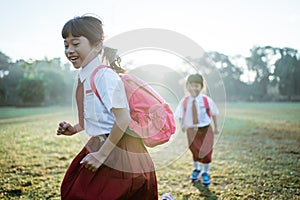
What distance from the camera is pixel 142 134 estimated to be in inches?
66.3

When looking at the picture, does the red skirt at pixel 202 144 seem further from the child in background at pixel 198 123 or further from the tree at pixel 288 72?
the tree at pixel 288 72

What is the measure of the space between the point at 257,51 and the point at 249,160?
151ft

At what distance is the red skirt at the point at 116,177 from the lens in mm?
1611

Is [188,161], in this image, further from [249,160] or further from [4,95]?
[4,95]

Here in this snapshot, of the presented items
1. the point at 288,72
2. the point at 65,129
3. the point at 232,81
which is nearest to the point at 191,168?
the point at 65,129

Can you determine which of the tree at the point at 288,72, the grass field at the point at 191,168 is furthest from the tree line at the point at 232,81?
the grass field at the point at 191,168

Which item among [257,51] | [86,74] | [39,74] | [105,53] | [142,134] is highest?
[257,51]

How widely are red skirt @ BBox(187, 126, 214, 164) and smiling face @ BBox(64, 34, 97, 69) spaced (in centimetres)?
287

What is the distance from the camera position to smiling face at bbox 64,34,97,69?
64.5 inches

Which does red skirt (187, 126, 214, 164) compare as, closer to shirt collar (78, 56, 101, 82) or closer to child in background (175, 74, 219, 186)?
child in background (175, 74, 219, 186)

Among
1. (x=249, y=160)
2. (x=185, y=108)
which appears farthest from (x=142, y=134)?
(x=249, y=160)

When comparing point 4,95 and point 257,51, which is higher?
point 257,51

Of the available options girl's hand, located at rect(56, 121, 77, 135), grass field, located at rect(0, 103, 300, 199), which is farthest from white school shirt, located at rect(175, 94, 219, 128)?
girl's hand, located at rect(56, 121, 77, 135)

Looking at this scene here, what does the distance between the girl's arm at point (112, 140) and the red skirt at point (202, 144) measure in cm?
283
